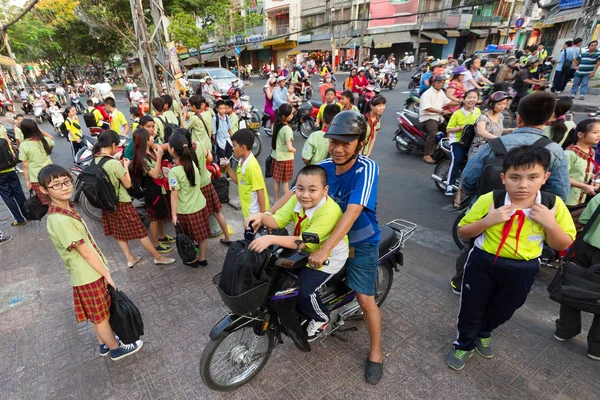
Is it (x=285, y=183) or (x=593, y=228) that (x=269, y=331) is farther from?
(x=285, y=183)

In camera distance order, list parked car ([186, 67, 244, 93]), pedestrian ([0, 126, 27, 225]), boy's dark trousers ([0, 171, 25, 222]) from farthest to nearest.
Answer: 1. parked car ([186, 67, 244, 93])
2. boy's dark trousers ([0, 171, 25, 222])
3. pedestrian ([0, 126, 27, 225])

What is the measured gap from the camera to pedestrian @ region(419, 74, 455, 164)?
668 cm

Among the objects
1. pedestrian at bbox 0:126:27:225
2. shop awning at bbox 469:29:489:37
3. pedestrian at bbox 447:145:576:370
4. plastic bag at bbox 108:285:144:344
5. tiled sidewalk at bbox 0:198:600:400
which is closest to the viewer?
pedestrian at bbox 447:145:576:370

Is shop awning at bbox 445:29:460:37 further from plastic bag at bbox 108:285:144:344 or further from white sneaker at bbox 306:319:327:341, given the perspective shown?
→ plastic bag at bbox 108:285:144:344

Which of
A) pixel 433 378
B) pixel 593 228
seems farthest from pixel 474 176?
pixel 433 378

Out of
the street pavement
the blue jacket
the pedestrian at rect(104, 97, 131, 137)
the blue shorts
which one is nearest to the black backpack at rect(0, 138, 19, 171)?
the street pavement

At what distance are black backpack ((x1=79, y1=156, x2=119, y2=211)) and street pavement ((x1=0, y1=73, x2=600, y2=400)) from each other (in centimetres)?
105

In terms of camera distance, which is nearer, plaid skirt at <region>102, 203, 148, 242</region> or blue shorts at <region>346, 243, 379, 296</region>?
blue shorts at <region>346, 243, 379, 296</region>

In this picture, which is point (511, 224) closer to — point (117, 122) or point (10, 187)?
point (10, 187)

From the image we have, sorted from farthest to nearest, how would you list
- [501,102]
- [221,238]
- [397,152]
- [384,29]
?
[384,29] → [397,152] → [221,238] → [501,102]

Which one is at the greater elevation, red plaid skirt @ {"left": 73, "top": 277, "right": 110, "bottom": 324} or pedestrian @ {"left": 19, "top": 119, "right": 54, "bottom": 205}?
pedestrian @ {"left": 19, "top": 119, "right": 54, "bottom": 205}

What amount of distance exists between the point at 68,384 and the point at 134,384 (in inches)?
21.6

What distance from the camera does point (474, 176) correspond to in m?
2.98

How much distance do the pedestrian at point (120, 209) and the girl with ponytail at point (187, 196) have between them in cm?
54
